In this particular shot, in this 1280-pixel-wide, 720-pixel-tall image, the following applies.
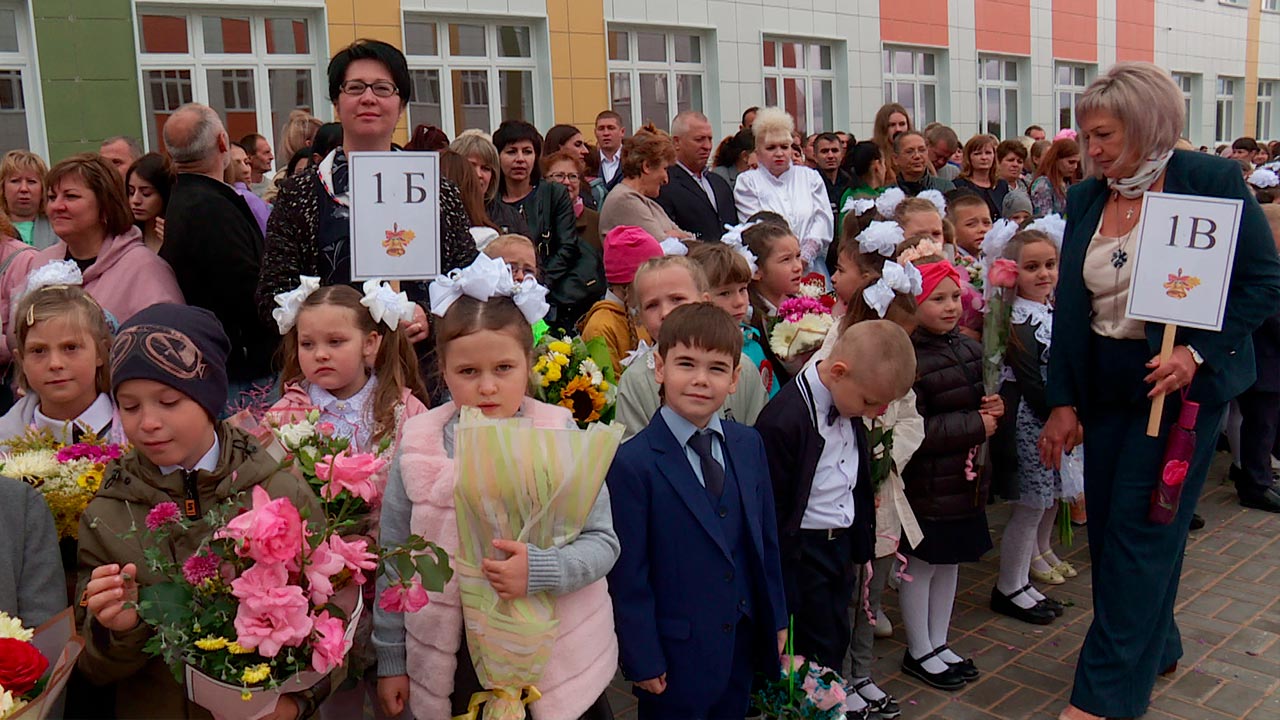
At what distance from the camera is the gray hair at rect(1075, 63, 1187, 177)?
11.6 ft

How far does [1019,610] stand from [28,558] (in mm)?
3974

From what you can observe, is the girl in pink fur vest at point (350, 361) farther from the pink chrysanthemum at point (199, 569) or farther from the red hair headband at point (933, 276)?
the red hair headband at point (933, 276)

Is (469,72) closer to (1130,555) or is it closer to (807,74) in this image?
(807,74)

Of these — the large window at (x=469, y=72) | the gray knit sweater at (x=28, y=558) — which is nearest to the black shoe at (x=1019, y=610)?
the gray knit sweater at (x=28, y=558)

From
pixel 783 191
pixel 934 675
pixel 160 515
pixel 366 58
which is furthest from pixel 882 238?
pixel 160 515

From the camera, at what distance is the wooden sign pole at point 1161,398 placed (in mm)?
3525

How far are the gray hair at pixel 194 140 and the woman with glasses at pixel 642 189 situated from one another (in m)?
2.27

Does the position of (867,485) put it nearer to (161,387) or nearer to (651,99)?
(161,387)

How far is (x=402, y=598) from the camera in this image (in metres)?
2.38

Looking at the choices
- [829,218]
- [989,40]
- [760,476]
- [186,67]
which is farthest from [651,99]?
[760,476]

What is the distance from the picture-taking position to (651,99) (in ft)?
45.8

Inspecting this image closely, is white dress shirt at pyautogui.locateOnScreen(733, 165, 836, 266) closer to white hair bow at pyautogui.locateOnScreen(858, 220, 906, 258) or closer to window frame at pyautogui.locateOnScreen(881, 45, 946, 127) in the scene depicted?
white hair bow at pyautogui.locateOnScreen(858, 220, 906, 258)

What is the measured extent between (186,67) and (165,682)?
886 centimetres

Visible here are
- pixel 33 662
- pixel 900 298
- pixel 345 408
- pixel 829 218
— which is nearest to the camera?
pixel 33 662
